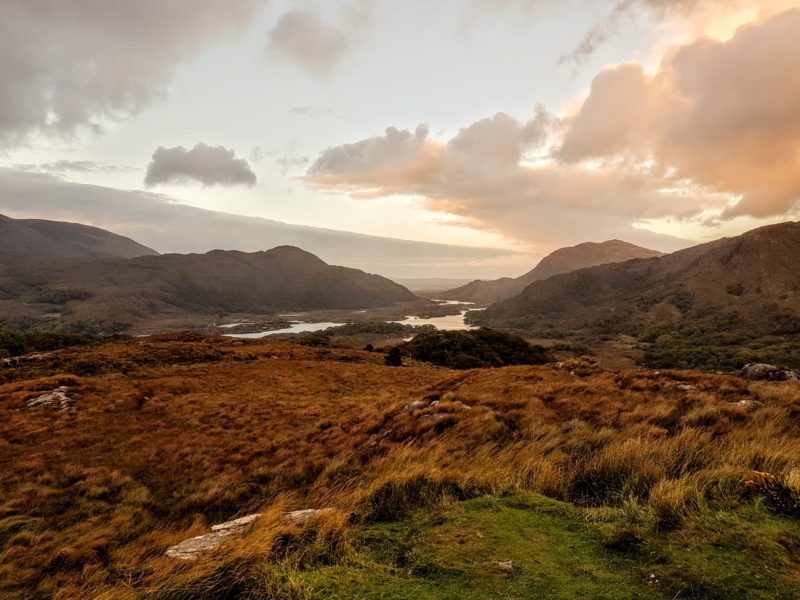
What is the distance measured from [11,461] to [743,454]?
22323 mm

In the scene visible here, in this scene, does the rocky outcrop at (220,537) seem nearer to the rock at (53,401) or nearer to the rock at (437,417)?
the rock at (437,417)

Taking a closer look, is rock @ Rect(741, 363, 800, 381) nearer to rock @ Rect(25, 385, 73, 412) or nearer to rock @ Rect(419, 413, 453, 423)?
rock @ Rect(419, 413, 453, 423)

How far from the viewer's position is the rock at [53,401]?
21688mm

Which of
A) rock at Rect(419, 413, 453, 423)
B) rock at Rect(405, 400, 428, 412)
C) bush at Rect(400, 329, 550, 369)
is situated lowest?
bush at Rect(400, 329, 550, 369)

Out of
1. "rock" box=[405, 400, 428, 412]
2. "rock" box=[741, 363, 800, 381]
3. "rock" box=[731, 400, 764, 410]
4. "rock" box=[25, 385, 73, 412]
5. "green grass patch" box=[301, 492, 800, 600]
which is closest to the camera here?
"green grass patch" box=[301, 492, 800, 600]

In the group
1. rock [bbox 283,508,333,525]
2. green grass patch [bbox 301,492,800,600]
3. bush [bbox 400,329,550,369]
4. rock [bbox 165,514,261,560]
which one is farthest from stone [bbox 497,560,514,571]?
bush [bbox 400,329,550,369]

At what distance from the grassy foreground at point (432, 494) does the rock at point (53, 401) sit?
538 millimetres

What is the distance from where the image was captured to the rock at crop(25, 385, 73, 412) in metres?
21.7

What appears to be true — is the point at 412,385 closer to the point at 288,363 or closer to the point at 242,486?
the point at 288,363

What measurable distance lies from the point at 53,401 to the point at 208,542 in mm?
23883

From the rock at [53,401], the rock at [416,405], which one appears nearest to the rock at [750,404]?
the rock at [416,405]

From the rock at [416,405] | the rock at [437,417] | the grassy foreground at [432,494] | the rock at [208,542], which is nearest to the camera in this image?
the grassy foreground at [432,494]

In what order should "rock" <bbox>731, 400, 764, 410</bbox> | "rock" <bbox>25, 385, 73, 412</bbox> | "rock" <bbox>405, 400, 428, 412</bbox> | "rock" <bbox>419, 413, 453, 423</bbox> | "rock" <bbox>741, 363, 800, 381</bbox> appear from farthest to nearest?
1. "rock" <bbox>741, 363, 800, 381</bbox>
2. "rock" <bbox>25, 385, 73, 412</bbox>
3. "rock" <bbox>405, 400, 428, 412</bbox>
4. "rock" <bbox>419, 413, 453, 423</bbox>
5. "rock" <bbox>731, 400, 764, 410</bbox>

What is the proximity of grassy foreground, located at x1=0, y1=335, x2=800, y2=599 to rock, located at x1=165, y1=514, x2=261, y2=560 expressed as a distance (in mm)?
250
